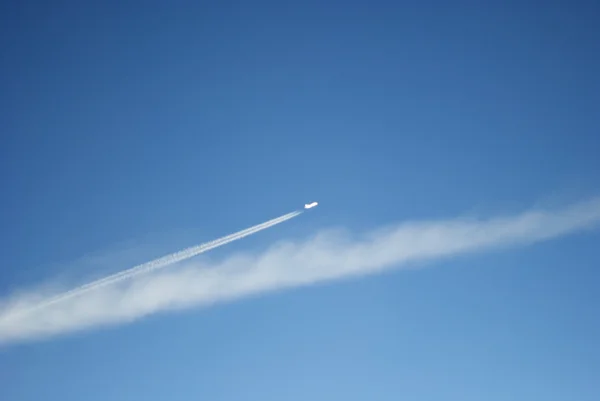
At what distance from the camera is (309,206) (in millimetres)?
71938
